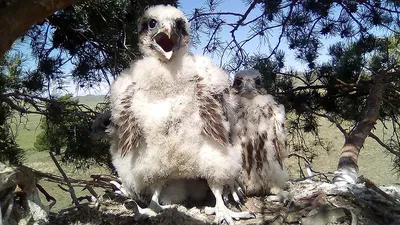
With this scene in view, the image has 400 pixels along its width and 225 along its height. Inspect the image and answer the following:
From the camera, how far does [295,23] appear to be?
3.30 metres

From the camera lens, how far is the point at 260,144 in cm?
213

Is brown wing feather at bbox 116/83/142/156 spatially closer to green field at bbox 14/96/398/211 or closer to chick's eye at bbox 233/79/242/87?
chick's eye at bbox 233/79/242/87

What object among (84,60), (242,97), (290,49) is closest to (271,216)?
(242,97)

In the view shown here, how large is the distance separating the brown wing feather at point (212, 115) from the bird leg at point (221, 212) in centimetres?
21

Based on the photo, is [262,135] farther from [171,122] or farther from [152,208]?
[152,208]

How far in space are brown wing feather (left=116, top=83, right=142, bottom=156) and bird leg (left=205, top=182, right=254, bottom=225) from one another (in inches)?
15.8

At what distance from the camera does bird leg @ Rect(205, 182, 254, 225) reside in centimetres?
171

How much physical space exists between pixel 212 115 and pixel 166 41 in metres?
0.41

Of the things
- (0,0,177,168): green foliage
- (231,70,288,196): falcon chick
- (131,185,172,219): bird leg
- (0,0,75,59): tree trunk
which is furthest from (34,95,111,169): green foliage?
(0,0,75,59): tree trunk

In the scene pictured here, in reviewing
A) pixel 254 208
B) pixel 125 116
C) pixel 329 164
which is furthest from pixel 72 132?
pixel 329 164

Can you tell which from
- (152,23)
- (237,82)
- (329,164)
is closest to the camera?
(152,23)

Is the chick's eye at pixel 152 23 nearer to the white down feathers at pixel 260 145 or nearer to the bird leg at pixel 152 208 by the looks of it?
the white down feathers at pixel 260 145

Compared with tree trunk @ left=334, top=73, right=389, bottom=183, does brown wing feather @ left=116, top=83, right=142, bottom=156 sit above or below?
below

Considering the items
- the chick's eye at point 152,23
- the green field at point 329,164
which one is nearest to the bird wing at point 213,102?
the chick's eye at point 152,23
